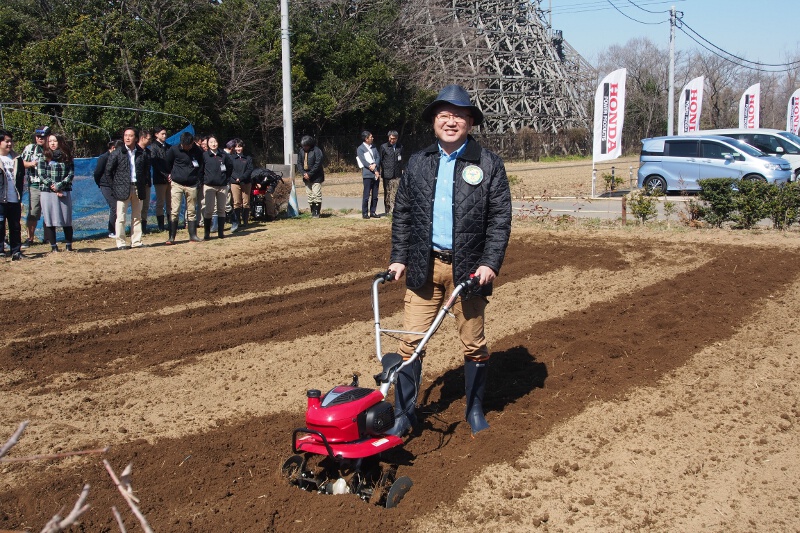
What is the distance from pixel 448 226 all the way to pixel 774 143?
67.7ft

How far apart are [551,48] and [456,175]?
55.6m

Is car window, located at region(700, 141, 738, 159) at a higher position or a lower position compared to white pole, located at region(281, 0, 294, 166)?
lower

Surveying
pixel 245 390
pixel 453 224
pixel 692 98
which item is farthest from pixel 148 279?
pixel 692 98

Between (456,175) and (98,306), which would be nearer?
(456,175)

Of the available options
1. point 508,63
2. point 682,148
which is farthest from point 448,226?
point 508,63

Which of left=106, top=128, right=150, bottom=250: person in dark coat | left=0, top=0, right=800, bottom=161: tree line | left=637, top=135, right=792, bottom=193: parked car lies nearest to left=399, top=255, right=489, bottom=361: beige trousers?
left=106, top=128, right=150, bottom=250: person in dark coat

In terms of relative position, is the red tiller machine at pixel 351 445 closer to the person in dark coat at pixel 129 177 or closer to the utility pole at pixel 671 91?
the person in dark coat at pixel 129 177

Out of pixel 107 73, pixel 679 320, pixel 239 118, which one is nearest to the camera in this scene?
pixel 679 320

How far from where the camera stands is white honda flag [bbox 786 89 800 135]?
119 feet

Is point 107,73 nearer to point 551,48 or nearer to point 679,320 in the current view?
point 679,320

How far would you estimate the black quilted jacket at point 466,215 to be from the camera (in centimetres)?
494

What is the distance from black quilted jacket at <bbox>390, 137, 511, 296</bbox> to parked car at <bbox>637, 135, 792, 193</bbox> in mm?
15709

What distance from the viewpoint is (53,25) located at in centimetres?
2517

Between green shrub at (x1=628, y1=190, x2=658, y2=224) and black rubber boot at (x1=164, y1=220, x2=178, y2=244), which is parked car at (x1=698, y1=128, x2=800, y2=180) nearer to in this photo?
green shrub at (x1=628, y1=190, x2=658, y2=224)
